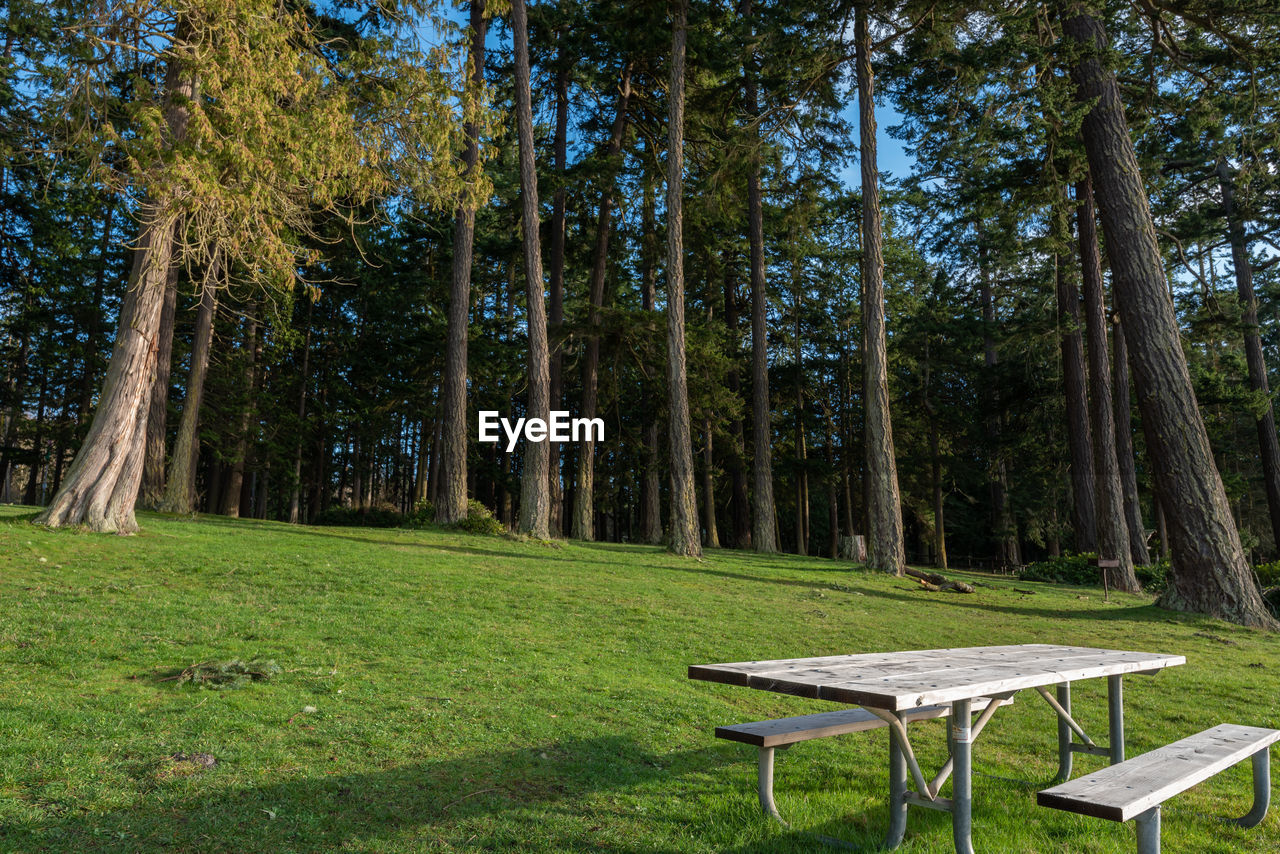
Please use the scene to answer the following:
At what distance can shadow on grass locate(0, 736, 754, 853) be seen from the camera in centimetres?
338

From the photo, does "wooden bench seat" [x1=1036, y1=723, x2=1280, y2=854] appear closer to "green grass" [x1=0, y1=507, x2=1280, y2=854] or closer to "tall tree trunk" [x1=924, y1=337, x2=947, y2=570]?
"green grass" [x1=0, y1=507, x2=1280, y2=854]

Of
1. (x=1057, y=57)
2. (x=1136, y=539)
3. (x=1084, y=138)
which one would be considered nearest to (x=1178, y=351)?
(x=1084, y=138)

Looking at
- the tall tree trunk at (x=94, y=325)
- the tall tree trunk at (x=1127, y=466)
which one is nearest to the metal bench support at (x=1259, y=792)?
the tall tree trunk at (x=1127, y=466)

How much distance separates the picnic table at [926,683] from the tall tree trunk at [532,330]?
43.1 feet

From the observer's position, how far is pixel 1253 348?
25547 mm

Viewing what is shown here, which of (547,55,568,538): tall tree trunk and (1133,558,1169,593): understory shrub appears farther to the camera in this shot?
(547,55,568,538): tall tree trunk

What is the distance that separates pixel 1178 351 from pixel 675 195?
10701 mm

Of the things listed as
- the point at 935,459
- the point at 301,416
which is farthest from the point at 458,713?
the point at 301,416

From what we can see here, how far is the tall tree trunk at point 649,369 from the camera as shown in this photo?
24.8 meters

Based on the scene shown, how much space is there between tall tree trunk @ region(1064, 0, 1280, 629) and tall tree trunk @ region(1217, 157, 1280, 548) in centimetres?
1223

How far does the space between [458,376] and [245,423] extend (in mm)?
11733

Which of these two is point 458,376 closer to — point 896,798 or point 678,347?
point 678,347

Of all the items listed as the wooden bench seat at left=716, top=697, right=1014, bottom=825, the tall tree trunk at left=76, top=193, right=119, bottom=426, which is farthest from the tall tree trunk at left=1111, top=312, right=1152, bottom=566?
the tall tree trunk at left=76, top=193, right=119, bottom=426

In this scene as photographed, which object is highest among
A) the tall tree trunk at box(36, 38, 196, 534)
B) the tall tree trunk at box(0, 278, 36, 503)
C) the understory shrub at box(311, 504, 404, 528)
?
the tall tree trunk at box(0, 278, 36, 503)
